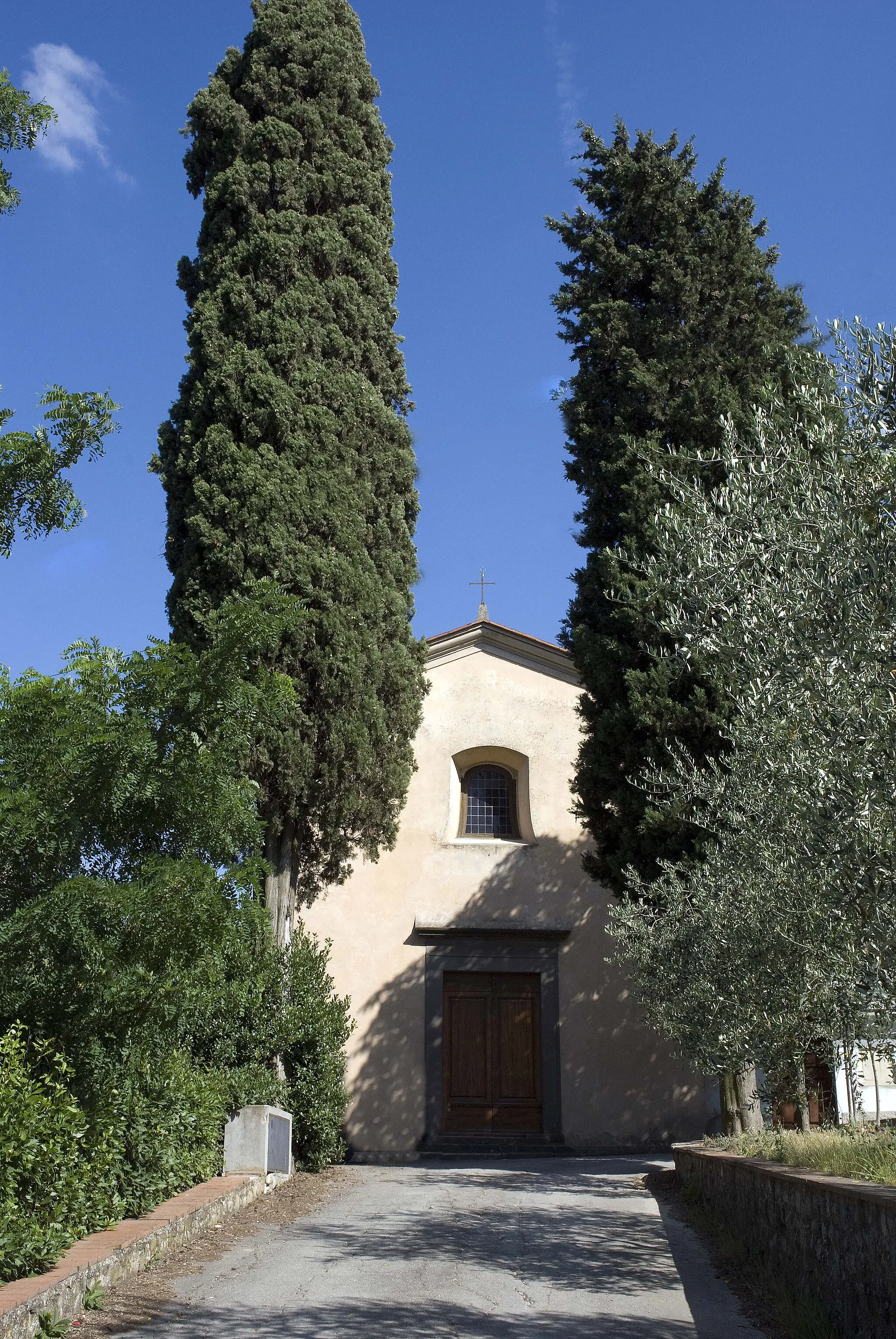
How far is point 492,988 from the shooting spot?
1513 cm

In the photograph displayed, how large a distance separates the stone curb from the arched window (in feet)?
27.4

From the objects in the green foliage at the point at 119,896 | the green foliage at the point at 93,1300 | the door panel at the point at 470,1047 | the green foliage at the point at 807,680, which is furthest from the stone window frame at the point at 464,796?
the green foliage at the point at 93,1300

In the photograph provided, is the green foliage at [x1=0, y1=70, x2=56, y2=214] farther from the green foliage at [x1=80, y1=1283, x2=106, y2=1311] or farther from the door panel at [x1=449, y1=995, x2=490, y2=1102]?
the door panel at [x1=449, y1=995, x2=490, y2=1102]

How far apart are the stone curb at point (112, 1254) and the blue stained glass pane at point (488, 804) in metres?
8.37

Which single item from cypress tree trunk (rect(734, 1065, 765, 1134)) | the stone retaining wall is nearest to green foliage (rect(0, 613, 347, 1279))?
the stone retaining wall

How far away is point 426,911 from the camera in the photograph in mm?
15133

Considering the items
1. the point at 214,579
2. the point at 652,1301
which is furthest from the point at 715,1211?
the point at 214,579

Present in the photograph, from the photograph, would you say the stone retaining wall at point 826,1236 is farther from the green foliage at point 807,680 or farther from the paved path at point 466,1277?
the green foliage at point 807,680

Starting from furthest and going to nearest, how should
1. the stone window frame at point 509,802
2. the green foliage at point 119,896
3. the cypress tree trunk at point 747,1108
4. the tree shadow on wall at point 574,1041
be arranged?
the stone window frame at point 509,802 → the tree shadow on wall at point 574,1041 → the cypress tree trunk at point 747,1108 → the green foliage at point 119,896

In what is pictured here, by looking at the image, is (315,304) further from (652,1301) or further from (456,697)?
(652,1301)

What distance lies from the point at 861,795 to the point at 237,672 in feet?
12.5

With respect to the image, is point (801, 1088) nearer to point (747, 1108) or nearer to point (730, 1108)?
point (747, 1108)

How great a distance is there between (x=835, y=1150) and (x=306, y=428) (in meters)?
8.79

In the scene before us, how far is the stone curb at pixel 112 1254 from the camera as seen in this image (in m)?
4.24
